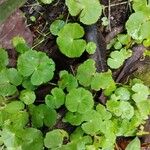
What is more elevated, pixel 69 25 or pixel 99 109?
pixel 69 25

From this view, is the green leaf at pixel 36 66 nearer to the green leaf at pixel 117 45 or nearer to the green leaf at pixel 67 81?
the green leaf at pixel 67 81

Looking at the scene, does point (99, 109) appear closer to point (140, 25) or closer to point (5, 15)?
point (140, 25)

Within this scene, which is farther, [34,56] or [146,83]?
[146,83]

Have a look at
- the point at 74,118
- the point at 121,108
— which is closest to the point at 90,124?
the point at 74,118

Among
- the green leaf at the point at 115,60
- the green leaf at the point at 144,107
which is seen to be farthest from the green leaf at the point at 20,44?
the green leaf at the point at 144,107

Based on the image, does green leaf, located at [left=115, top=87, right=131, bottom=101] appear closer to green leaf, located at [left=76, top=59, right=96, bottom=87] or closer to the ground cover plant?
the ground cover plant

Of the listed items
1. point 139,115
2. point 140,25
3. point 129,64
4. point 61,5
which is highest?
point 61,5

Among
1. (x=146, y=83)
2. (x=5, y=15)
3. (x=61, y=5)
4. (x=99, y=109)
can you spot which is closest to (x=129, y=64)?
(x=146, y=83)
